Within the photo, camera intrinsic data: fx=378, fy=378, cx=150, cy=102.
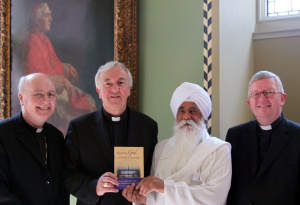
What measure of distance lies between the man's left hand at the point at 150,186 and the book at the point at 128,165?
77mm

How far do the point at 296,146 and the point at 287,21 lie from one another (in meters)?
2.50

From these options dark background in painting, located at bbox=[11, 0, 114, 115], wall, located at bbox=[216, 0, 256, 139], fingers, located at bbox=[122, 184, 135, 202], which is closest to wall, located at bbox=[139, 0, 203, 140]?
wall, located at bbox=[216, 0, 256, 139]

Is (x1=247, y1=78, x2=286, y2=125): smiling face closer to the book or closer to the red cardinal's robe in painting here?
the book

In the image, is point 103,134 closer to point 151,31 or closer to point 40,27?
point 151,31

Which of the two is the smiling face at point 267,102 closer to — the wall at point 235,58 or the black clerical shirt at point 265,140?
the black clerical shirt at point 265,140

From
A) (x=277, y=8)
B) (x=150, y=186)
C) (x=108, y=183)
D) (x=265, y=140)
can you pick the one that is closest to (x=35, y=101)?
(x=108, y=183)

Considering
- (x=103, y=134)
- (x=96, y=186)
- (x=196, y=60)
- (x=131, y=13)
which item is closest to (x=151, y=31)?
(x=131, y=13)

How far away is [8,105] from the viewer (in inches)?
215

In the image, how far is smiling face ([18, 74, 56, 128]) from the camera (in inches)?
131

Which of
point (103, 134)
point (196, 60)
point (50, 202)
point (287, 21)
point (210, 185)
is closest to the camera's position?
point (210, 185)

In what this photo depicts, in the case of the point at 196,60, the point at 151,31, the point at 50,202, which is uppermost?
the point at 151,31

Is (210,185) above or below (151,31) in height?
below

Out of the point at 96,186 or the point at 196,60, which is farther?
the point at 196,60

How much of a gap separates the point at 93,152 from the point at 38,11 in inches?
109
